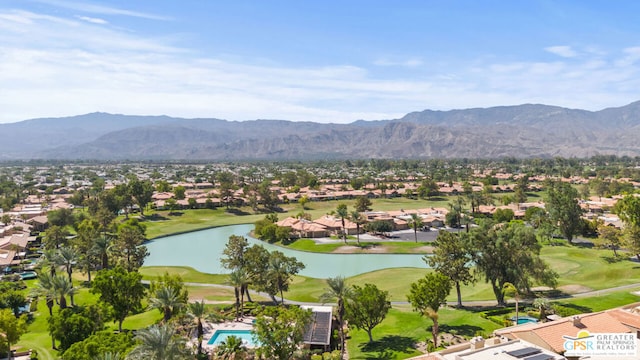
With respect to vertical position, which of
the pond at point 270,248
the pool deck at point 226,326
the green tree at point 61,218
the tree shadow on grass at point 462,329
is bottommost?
the pond at point 270,248

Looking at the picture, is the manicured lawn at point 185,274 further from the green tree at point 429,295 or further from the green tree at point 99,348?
the green tree at point 429,295

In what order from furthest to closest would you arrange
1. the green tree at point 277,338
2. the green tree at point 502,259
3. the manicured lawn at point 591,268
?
the manicured lawn at point 591,268
the green tree at point 502,259
the green tree at point 277,338

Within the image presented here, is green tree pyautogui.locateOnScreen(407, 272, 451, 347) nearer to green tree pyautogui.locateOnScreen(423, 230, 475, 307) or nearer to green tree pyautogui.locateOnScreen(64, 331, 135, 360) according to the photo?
green tree pyautogui.locateOnScreen(423, 230, 475, 307)

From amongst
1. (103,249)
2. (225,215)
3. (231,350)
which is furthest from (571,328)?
(225,215)

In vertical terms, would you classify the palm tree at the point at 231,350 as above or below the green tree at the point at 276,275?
below

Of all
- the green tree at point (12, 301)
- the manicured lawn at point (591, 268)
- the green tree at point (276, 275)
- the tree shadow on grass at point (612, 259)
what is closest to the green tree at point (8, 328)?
the green tree at point (12, 301)

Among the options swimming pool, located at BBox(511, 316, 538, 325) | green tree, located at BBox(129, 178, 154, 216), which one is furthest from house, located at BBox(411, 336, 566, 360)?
green tree, located at BBox(129, 178, 154, 216)

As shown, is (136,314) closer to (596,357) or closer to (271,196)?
(596,357)

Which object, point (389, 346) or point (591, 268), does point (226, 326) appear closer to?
point (389, 346)
